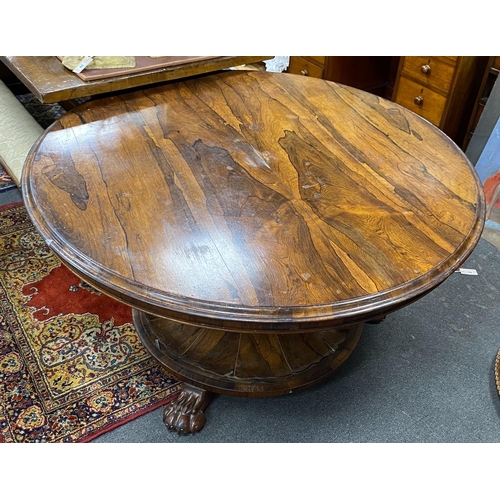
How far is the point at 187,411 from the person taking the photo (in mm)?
1221

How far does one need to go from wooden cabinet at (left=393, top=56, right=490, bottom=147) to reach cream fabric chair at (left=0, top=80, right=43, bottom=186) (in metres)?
1.52

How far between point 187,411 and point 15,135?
1025mm

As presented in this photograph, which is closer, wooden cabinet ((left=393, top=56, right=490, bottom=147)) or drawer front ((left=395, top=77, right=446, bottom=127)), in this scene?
wooden cabinet ((left=393, top=56, right=490, bottom=147))

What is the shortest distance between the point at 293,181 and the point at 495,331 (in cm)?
88

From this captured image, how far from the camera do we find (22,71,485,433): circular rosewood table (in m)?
0.83

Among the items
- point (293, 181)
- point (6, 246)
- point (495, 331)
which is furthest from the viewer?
point (6, 246)

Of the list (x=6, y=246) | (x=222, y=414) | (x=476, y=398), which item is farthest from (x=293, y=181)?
(x=6, y=246)

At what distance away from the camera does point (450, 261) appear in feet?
2.94

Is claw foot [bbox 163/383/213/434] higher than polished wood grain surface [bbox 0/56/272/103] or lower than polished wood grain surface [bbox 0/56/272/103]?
lower

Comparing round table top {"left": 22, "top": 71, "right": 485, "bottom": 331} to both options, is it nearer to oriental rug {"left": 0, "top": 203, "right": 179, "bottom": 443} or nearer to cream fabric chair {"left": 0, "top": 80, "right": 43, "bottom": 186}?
cream fabric chair {"left": 0, "top": 80, "right": 43, "bottom": 186}

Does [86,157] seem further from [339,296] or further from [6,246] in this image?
[6,246]

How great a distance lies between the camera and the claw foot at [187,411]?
1.21m

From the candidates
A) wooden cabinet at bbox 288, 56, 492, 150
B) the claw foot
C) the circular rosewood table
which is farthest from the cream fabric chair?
wooden cabinet at bbox 288, 56, 492, 150

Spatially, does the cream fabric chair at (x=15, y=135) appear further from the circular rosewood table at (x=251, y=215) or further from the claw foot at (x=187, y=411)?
the claw foot at (x=187, y=411)
